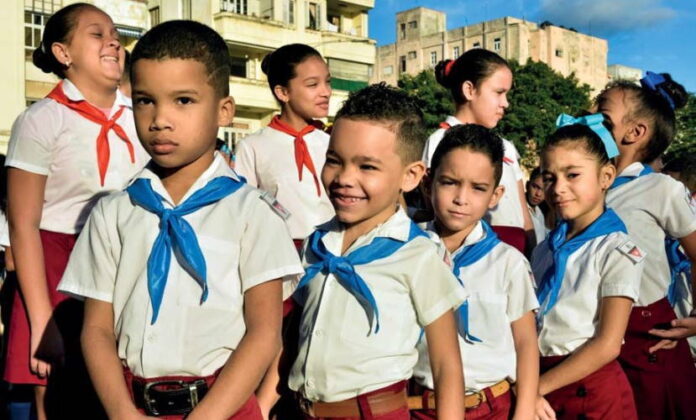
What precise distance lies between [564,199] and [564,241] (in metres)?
0.20

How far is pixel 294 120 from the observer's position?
4.22m

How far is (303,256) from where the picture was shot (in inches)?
106

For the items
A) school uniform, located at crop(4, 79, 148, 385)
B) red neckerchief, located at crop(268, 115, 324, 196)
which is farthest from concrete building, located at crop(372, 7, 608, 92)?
school uniform, located at crop(4, 79, 148, 385)

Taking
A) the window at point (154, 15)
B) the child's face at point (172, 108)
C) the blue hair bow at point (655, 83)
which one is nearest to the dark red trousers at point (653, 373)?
the blue hair bow at point (655, 83)

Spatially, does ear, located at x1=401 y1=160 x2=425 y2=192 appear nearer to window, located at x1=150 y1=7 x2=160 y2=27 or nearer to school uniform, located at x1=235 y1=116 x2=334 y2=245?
school uniform, located at x1=235 y1=116 x2=334 y2=245

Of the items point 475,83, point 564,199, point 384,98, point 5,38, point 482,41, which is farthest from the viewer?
point 482,41

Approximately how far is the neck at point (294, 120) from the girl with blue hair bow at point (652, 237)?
1.70 m

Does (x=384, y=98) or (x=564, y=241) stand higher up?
(x=384, y=98)

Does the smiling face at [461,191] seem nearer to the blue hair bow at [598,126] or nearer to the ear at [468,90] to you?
the blue hair bow at [598,126]

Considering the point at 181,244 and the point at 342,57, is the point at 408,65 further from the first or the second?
the point at 181,244

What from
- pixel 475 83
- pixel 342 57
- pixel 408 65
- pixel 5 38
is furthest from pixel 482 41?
pixel 475 83

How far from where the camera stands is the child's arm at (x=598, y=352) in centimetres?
309

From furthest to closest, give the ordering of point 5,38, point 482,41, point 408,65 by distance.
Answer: point 408,65, point 482,41, point 5,38

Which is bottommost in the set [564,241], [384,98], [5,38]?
[564,241]
